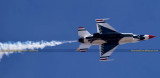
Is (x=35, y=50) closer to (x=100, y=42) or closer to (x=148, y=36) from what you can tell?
(x=100, y=42)

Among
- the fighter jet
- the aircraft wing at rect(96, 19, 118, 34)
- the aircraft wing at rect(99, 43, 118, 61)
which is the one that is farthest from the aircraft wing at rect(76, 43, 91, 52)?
the aircraft wing at rect(96, 19, 118, 34)

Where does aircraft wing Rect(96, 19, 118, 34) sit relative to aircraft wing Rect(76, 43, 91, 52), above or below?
above

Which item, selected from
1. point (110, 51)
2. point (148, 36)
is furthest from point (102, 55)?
point (148, 36)

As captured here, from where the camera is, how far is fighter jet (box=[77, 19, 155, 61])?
379 feet

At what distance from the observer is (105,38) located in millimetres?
115750

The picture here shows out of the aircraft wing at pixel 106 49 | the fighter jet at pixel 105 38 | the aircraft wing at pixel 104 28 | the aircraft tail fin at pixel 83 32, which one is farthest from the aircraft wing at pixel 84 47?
the aircraft wing at pixel 104 28

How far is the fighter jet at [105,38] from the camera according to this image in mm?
115375

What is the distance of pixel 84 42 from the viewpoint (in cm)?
11538

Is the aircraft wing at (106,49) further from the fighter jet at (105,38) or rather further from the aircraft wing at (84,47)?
the aircraft wing at (84,47)

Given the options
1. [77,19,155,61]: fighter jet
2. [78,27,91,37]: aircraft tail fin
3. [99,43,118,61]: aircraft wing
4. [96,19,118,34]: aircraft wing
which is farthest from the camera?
[99,43,118,61]: aircraft wing

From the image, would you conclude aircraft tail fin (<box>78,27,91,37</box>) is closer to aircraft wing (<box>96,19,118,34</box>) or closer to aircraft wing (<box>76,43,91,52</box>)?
aircraft wing (<box>76,43,91,52</box>)

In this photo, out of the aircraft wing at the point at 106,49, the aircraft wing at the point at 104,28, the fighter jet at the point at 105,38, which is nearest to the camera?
the fighter jet at the point at 105,38

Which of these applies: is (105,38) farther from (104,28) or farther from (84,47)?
(84,47)

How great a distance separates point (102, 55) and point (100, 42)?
10.4 ft
